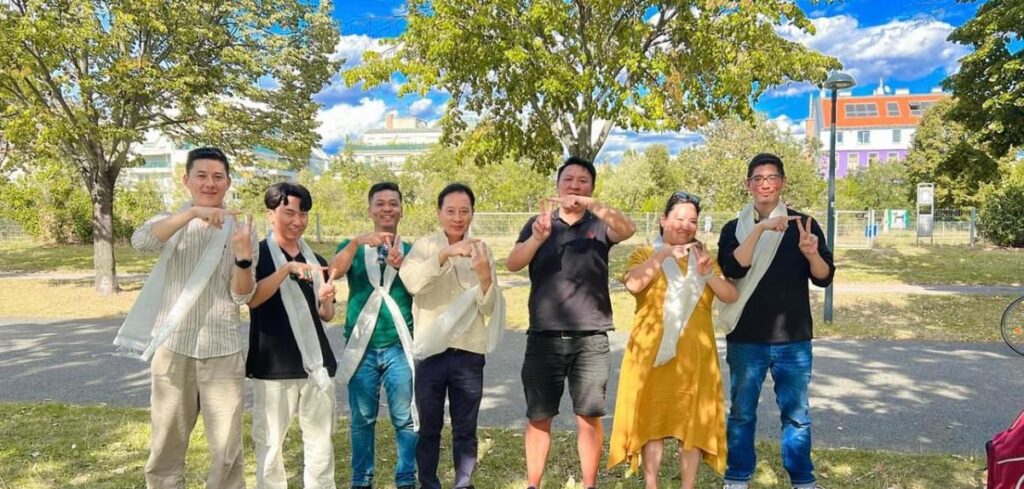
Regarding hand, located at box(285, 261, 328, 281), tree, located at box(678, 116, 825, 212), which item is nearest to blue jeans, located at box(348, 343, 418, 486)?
hand, located at box(285, 261, 328, 281)

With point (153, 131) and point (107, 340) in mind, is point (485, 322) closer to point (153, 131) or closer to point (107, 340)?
point (107, 340)

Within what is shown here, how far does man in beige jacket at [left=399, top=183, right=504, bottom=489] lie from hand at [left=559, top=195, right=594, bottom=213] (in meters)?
0.49

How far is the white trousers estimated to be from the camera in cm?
321

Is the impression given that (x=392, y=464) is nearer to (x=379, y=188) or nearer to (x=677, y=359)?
(x=379, y=188)

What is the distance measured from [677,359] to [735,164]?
3335cm

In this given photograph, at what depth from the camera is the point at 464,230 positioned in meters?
3.53

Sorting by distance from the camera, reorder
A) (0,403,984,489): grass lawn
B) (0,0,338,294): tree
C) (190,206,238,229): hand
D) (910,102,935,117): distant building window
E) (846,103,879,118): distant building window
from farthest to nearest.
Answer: (846,103,879,118): distant building window
(910,102,935,117): distant building window
(0,0,338,294): tree
(0,403,984,489): grass lawn
(190,206,238,229): hand

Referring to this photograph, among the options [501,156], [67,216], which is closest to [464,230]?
[501,156]

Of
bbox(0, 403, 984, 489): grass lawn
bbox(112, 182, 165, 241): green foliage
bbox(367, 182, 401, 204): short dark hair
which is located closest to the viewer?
bbox(367, 182, 401, 204): short dark hair

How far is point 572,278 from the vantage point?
3.43 m

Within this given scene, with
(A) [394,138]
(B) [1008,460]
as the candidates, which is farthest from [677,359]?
(A) [394,138]

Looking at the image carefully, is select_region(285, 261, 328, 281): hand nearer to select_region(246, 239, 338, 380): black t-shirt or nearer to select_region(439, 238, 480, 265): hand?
select_region(246, 239, 338, 380): black t-shirt

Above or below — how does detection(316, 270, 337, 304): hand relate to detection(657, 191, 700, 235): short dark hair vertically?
below

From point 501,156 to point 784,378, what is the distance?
9.10 m
